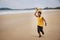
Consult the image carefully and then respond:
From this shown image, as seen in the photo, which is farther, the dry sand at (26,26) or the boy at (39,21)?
the boy at (39,21)

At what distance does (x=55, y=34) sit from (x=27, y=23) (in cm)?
40

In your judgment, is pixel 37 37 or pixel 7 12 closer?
pixel 7 12

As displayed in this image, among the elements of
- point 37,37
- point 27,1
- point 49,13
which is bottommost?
point 37,37

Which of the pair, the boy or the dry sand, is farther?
the boy

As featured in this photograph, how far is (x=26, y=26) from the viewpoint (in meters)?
1.48

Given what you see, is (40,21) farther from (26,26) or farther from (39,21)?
(26,26)

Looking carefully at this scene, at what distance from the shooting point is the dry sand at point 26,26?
138 cm

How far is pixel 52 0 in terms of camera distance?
1.60 m

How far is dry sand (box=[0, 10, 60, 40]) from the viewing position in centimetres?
138

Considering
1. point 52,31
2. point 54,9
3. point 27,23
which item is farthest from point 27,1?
point 52,31

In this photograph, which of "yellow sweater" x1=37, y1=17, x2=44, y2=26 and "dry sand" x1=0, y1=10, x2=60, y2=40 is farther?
"yellow sweater" x1=37, y1=17, x2=44, y2=26

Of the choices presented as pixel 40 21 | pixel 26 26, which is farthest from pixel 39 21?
pixel 26 26

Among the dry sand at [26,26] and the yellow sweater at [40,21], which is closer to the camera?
the dry sand at [26,26]

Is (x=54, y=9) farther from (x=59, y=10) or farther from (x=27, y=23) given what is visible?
(x=27, y=23)
